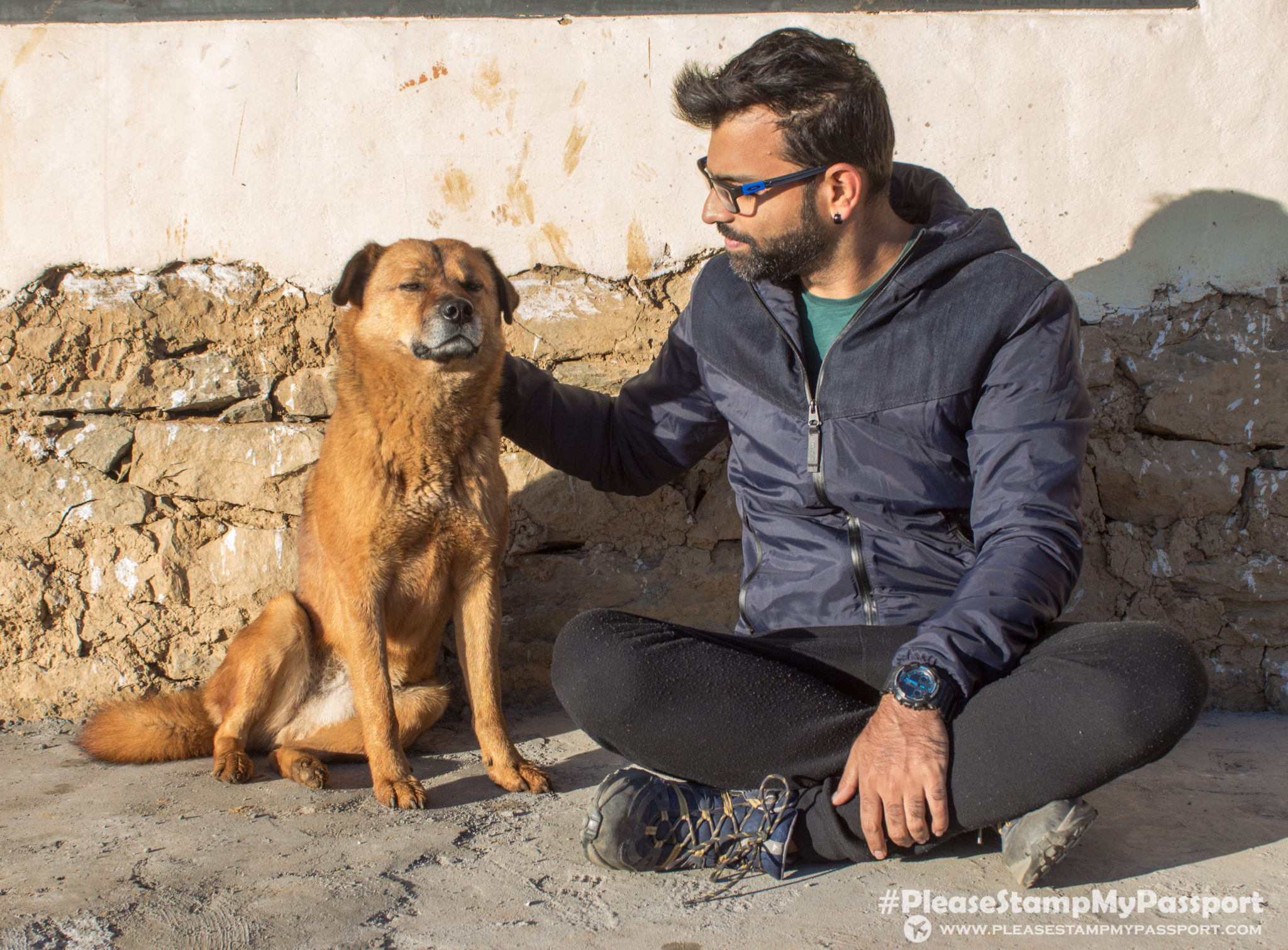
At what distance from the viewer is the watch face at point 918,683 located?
1.80m

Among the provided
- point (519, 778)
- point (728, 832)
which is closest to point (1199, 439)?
point (728, 832)

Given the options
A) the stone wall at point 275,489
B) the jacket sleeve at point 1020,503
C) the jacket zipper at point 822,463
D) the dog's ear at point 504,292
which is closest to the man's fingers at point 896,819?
the jacket sleeve at point 1020,503

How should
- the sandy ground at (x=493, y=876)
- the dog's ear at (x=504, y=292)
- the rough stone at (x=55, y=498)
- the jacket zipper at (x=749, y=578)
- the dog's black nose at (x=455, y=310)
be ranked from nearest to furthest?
the sandy ground at (x=493, y=876), the jacket zipper at (x=749, y=578), the dog's black nose at (x=455, y=310), the dog's ear at (x=504, y=292), the rough stone at (x=55, y=498)

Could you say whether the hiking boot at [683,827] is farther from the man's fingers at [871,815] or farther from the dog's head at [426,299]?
the dog's head at [426,299]

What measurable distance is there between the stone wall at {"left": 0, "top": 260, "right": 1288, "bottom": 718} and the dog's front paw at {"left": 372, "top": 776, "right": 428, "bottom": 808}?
88 centimetres

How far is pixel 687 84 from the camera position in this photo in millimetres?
2355

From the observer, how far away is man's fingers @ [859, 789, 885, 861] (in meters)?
1.79

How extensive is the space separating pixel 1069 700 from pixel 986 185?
6.79ft

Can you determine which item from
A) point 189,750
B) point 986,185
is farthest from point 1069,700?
point 189,750

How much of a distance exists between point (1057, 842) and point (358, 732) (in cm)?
188

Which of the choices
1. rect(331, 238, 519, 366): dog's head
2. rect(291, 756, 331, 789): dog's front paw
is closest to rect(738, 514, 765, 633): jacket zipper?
rect(331, 238, 519, 366): dog's head

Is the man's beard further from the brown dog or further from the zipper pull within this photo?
the brown dog

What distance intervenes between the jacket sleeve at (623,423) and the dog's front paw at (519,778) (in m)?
0.88

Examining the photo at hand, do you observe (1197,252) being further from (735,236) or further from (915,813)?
(915,813)
